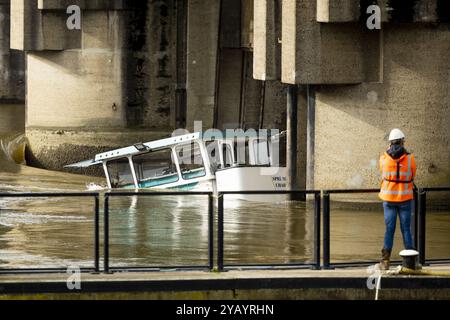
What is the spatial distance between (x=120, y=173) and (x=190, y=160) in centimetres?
214

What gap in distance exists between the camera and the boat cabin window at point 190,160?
34.0 metres

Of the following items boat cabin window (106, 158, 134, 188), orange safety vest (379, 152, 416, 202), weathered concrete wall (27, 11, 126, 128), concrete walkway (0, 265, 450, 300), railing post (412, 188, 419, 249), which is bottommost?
concrete walkway (0, 265, 450, 300)

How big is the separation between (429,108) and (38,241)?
28.0ft

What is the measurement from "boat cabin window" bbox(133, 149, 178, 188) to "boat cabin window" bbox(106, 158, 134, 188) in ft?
1.07

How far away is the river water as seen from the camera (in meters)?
20.9

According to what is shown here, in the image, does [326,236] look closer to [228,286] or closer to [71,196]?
[228,286]

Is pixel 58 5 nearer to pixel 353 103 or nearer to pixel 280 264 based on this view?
pixel 353 103

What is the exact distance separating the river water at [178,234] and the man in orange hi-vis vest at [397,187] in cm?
73

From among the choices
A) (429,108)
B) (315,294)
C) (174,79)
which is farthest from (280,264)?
(174,79)

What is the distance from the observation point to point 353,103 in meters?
30.1

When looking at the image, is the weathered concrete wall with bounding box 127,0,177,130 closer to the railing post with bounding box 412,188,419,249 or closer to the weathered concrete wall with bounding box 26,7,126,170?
the weathered concrete wall with bounding box 26,7,126,170

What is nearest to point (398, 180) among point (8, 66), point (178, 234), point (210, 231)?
point (210, 231)

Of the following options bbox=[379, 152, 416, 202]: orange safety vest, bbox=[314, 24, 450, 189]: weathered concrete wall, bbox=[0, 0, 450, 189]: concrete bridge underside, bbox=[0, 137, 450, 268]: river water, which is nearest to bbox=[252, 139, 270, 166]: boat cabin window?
bbox=[0, 0, 450, 189]: concrete bridge underside

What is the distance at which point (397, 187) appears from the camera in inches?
758
